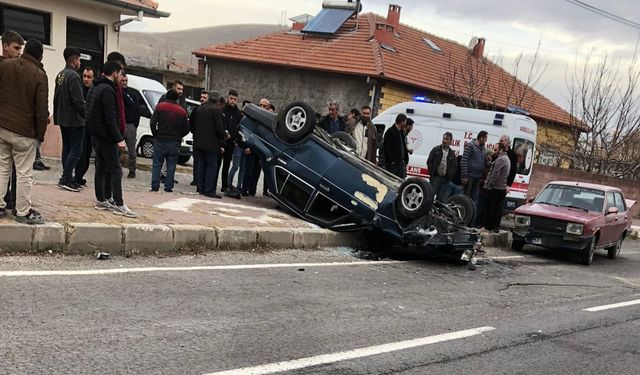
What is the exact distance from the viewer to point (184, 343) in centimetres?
406

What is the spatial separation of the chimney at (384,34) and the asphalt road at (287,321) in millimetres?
19478

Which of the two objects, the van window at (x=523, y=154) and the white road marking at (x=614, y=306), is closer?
the white road marking at (x=614, y=306)

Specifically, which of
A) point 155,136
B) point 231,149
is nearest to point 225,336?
point 155,136

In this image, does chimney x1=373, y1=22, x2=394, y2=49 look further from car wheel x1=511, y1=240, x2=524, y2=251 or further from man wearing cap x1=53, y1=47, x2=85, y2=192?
man wearing cap x1=53, y1=47, x2=85, y2=192

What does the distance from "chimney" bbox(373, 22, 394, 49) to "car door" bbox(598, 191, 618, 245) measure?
15646 millimetres

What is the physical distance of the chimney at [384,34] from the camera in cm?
2535

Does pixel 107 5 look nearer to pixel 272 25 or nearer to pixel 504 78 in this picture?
pixel 504 78

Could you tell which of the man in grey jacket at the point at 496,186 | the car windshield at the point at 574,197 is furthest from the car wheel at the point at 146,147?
the car windshield at the point at 574,197

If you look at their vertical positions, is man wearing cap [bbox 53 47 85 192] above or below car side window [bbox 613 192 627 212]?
above

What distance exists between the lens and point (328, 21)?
27000 mm

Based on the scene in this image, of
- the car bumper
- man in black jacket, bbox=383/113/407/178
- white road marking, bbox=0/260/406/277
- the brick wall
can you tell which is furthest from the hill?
white road marking, bbox=0/260/406/277

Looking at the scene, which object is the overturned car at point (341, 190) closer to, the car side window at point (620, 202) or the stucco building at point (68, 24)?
the car side window at point (620, 202)

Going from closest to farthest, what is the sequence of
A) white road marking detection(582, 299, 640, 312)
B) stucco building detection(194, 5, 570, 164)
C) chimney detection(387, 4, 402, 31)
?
white road marking detection(582, 299, 640, 312)
stucco building detection(194, 5, 570, 164)
chimney detection(387, 4, 402, 31)

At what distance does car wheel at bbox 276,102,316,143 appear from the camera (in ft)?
29.1
